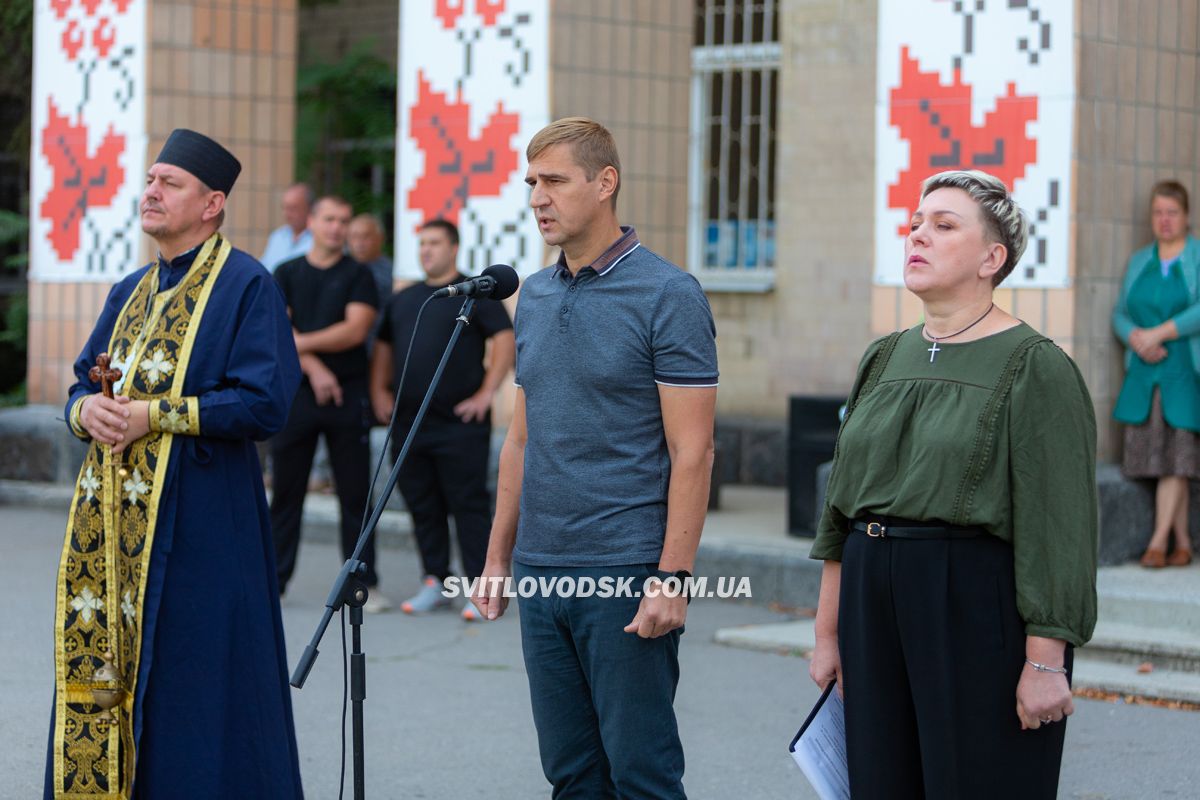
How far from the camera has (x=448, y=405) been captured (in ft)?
30.2

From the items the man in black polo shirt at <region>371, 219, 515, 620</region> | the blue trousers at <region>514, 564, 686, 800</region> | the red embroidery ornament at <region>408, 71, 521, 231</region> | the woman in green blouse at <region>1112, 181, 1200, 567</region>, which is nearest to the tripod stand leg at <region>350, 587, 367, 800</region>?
the blue trousers at <region>514, 564, 686, 800</region>

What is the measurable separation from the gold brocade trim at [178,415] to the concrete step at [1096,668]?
364cm

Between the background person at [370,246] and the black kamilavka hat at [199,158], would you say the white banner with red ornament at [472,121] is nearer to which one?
the background person at [370,246]

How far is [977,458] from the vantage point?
379 centimetres

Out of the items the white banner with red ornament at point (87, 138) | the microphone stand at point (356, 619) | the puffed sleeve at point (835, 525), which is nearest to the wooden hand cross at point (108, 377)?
the microphone stand at point (356, 619)

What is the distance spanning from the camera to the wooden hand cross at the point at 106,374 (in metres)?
5.24

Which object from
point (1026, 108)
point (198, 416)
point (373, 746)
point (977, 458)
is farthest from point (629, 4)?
point (977, 458)

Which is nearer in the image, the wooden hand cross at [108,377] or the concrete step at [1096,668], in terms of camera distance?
the wooden hand cross at [108,377]

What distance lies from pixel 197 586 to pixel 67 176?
8969 mm

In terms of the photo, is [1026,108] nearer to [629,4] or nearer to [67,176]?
[629,4]

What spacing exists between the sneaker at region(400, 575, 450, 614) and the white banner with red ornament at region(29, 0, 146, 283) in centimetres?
464

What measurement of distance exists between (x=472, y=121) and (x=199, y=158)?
6200mm

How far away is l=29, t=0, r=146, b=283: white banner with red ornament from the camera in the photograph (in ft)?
42.9

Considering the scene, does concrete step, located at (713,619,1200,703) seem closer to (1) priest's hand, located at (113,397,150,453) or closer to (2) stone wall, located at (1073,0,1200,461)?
(2) stone wall, located at (1073,0,1200,461)
